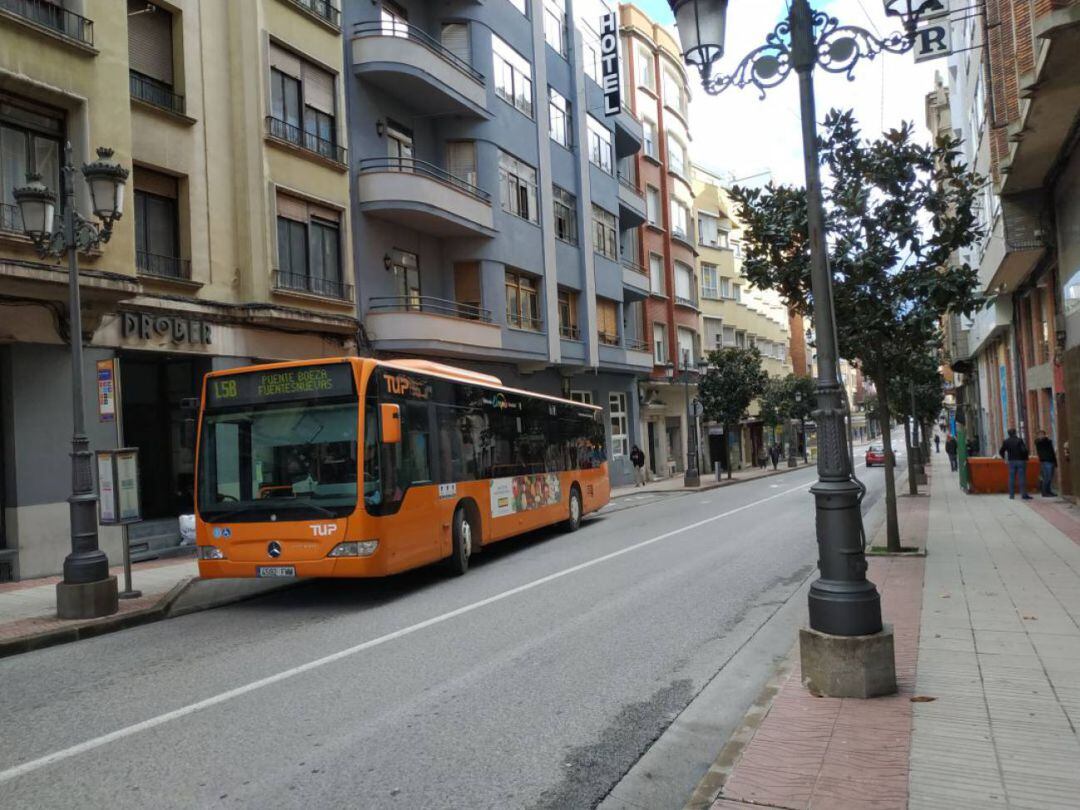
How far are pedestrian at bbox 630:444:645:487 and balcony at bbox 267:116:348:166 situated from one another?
60.9 ft

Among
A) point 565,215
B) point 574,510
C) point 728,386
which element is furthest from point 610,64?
point 574,510

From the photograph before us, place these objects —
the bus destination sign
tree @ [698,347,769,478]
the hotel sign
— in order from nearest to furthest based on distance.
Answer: the bus destination sign < the hotel sign < tree @ [698,347,769,478]

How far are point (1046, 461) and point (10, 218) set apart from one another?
69.0ft

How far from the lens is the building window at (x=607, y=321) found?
106 ft

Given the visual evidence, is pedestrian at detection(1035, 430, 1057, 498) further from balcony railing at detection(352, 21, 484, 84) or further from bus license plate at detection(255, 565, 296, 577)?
balcony railing at detection(352, 21, 484, 84)

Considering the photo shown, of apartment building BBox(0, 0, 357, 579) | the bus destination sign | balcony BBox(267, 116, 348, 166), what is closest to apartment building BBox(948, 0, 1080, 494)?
the bus destination sign

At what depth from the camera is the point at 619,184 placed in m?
34.8

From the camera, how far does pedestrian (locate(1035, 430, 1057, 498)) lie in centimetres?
1883

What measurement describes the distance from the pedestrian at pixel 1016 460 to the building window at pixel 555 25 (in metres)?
19.9

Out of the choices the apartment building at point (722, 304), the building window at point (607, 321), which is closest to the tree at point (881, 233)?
Result: the building window at point (607, 321)

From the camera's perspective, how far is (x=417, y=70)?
2081cm

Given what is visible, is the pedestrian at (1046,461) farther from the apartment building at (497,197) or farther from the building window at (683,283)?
the building window at (683,283)

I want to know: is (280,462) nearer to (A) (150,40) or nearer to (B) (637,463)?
(A) (150,40)

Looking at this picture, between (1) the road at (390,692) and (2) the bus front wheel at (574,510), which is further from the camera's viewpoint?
(2) the bus front wheel at (574,510)
